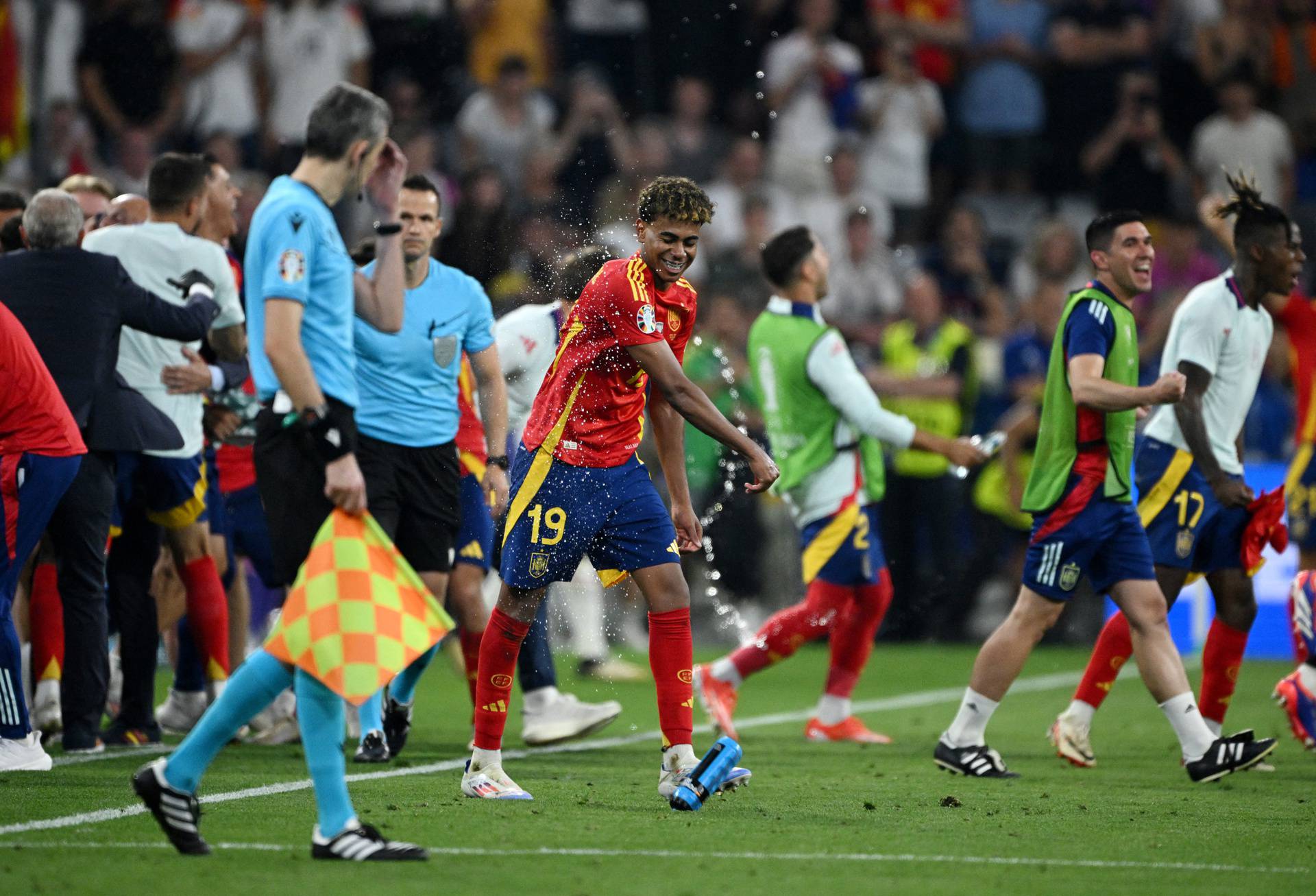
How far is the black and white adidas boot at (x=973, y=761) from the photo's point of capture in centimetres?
798

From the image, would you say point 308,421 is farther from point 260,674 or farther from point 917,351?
point 917,351

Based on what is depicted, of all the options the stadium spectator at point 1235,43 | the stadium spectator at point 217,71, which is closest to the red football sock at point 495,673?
the stadium spectator at point 217,71

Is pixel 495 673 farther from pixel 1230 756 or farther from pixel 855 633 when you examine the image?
pixel 855 633

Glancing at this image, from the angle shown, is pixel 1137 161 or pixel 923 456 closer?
pixel 923 456

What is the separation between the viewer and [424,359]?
815cm

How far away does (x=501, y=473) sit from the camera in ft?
26.6

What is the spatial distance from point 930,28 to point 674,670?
1304 centimetres

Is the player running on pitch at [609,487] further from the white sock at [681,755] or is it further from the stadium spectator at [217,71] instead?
the stadium spectator at [217,71]

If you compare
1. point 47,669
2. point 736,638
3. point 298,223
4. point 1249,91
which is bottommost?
point 736,638

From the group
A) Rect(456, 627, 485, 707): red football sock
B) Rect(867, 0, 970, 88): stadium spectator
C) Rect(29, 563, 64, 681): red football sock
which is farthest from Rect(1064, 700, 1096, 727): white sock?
Rect(867, 0, 970, 88): stadium spectator

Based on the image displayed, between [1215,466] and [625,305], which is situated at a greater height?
[625,305]

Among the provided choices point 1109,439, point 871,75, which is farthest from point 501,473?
point 871,75

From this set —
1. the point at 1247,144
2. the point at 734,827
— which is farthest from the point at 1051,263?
the point at 734,827

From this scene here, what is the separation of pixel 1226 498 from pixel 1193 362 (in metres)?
0.62
